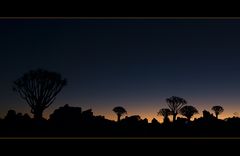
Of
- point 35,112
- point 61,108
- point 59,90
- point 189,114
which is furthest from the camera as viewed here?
point 61,108

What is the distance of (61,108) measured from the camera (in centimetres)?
2133

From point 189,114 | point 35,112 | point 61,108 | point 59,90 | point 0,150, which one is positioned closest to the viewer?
point 0,150

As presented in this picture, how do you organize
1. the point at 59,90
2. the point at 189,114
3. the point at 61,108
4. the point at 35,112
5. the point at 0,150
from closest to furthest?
the point at 0,150 < the point at 35,112 < the point at 59,90 < the point at 189,114 < the point at 61,108

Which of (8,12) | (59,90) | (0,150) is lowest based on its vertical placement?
(0,150)

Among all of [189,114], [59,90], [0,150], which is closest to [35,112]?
[59,90]

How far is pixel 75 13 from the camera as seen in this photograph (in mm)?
1346

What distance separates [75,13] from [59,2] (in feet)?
0.28

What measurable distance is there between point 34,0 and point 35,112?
351 inches

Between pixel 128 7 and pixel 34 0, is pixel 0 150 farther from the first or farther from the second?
pixel 128 7

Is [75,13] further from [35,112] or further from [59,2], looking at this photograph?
[35,112]

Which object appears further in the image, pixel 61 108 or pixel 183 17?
pixel 61 108

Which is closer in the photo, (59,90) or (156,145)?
(156,145)

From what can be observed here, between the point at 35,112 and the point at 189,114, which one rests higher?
the point at 189,114

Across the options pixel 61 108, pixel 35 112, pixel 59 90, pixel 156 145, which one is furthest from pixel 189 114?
pixel 156 145
